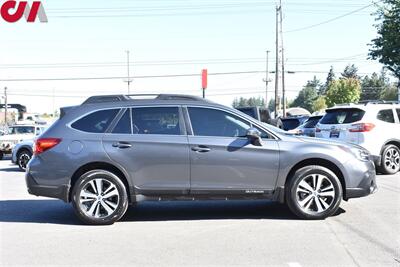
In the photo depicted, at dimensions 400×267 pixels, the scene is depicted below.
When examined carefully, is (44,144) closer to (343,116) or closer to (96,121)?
(96,121)

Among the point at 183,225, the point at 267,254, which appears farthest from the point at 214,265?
the point at 183,225

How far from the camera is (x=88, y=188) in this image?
704 centimetres

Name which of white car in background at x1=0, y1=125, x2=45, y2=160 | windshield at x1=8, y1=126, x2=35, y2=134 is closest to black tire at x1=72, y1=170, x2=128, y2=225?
white car in background at x1=0, y1=125, x2=45, y2=160

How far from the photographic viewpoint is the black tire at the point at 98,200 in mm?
6984

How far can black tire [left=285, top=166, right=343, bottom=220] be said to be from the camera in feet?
23.2

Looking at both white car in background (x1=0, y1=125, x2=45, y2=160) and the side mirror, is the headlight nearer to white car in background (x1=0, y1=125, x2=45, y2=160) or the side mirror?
the side mirror

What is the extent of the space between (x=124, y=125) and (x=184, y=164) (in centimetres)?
105

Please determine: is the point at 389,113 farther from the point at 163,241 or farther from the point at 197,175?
the point at 163,241

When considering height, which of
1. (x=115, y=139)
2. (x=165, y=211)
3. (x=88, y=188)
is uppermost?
(x=115, y=139)

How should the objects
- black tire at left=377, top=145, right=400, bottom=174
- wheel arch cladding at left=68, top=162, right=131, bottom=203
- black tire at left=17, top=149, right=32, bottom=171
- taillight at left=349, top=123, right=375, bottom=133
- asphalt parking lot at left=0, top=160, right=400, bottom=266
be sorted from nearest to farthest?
asphalt parking lot at left=0, top=160, right=400, bottom=266
wheel arch cladding at left=68, top=162, right=131, bottom=203
taillight at left=349, top=123, right=375, bottom=133
black tire at left=377, top=145, right=400, bottom=174
black tire at left=17, top=149, right=32, bottom=171

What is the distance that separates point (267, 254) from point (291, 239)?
709 millimetres

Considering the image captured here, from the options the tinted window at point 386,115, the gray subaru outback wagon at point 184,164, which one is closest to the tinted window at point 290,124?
the tinted window at point 386,115

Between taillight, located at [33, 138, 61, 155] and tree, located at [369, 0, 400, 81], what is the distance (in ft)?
60.7

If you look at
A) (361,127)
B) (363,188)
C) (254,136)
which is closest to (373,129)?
(361,127)
